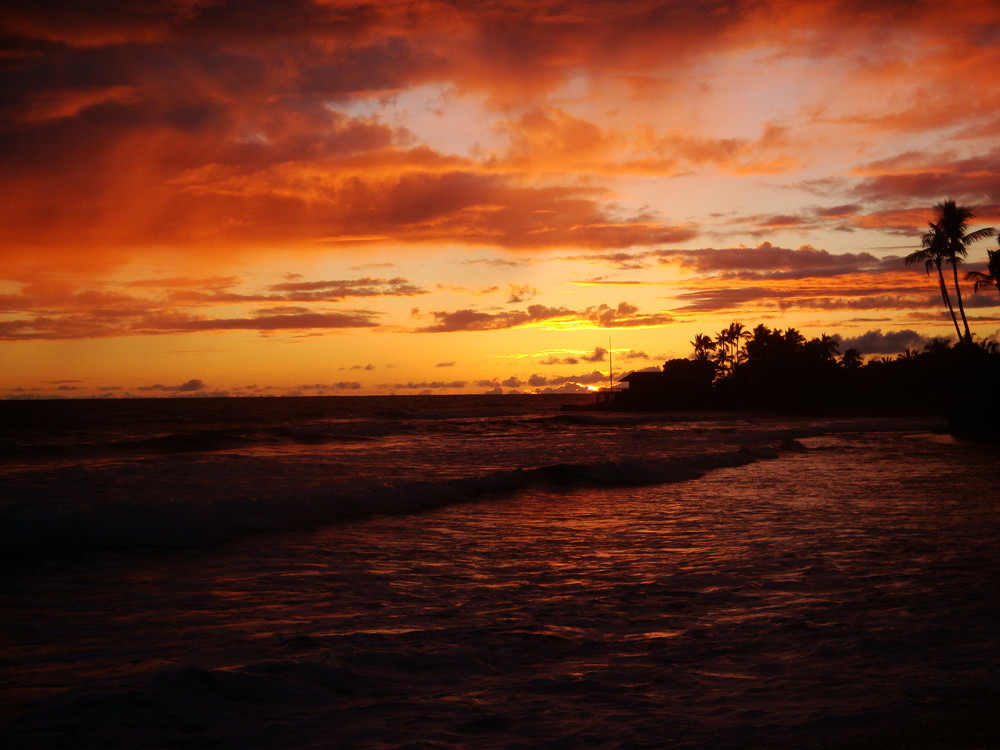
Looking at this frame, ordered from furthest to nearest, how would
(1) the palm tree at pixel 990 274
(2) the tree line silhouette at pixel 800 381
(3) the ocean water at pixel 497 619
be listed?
(2) the tree line silhouette at pixel 800 381 < (1) the palm tree at pixel 990 274 < (3) the ocean water at pixel 497 619

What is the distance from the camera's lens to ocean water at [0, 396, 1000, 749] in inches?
193

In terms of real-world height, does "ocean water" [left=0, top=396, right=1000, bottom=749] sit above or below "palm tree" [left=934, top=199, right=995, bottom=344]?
below

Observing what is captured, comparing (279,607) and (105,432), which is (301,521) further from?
(105,432)

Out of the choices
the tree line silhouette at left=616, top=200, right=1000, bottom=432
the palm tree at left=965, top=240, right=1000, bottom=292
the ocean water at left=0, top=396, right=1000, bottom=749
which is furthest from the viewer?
the tree line silhouette at left=616, top=200, right=1000, bottom=432

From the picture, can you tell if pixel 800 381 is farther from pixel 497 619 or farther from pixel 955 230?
pixel 497 619

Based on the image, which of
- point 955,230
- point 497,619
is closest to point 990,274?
point 955,230

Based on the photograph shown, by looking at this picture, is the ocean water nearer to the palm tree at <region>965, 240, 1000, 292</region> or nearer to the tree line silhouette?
the palm tree at <region>965, 240, 1000, 292</region>

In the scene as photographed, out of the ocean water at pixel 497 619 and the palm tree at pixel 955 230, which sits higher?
the palm tree at pixel 955 230

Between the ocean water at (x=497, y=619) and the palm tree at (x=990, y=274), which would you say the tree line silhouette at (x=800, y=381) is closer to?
the palm tree at (x=990, y=274)

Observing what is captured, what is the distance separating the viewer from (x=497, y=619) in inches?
291

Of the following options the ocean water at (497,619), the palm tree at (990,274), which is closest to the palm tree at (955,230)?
the palm tree at (990,274)

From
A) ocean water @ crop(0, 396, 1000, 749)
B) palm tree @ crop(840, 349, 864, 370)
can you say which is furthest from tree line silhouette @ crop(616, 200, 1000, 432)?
ocean water @ crop(0, 396, 1000, 749)

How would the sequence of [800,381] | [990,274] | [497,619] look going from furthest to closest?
[800,381] < [990,274] < [497,619]

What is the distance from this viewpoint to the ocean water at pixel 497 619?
4895 millimetres
